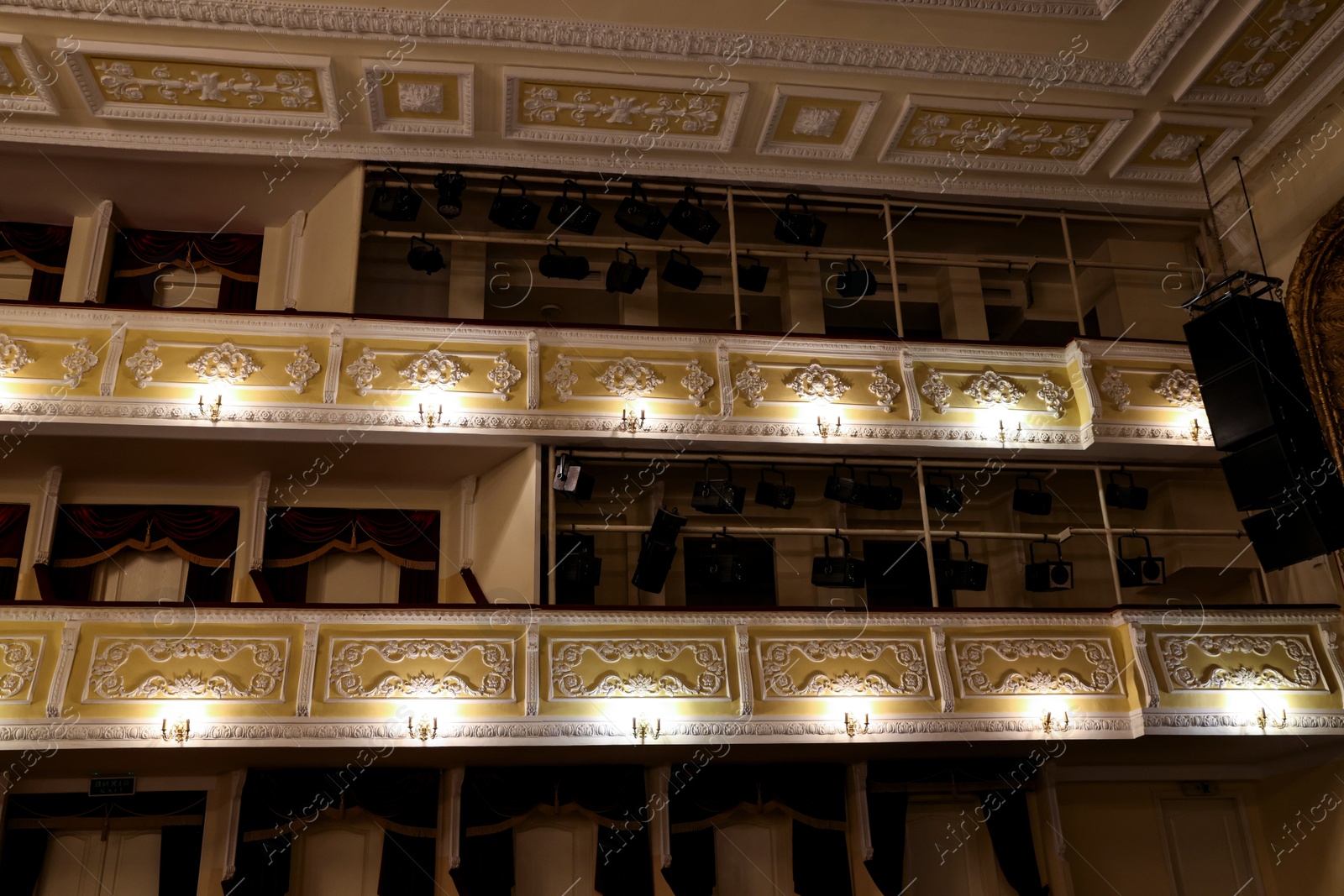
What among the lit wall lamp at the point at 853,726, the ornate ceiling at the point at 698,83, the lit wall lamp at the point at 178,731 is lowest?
the lit wall lamp at the point at 853,726

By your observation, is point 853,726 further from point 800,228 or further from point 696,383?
point 800,228

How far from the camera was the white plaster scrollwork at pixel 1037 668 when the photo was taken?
7.25 metres

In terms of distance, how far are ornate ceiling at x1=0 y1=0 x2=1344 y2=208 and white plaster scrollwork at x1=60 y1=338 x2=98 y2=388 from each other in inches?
67.2

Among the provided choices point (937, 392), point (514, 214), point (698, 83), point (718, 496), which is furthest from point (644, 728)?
point (698, 83)

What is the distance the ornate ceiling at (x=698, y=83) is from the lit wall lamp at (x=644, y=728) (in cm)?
423

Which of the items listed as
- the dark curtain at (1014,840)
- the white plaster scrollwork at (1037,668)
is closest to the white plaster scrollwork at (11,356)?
the white plaster scrollwork at (1037,668)

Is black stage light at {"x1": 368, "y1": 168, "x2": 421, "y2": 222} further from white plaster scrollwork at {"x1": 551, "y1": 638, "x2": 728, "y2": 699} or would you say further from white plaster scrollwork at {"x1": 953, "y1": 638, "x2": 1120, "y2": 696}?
white plaster scrollwork at {"x1": 953, "y1": 638, "x2": 1120, "y2": 696}

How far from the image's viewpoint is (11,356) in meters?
7.32

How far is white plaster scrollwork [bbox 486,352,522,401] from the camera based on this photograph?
7.75 m

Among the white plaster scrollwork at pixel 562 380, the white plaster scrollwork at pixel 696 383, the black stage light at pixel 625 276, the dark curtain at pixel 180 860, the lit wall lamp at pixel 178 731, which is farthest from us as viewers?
the black stage light at pixel 625 276

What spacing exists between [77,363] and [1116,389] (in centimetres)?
718

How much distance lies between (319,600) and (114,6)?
4222 mm

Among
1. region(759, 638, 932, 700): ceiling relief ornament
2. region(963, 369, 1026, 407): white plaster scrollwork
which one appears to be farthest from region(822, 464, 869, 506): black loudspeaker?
region(759, 638, 932, 700): ceiling relief ornament

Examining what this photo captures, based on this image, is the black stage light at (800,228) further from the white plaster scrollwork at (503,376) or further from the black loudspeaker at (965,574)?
the black loudspeaker at (965,574)
